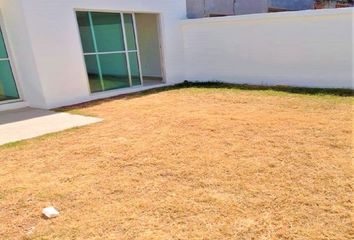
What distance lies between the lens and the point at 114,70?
9062mm

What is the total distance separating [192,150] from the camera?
14.3 ft

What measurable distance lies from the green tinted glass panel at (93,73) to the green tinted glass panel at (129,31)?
1330mm

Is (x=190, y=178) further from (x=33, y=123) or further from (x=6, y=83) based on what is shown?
(x=6, y=83)

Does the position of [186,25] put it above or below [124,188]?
above

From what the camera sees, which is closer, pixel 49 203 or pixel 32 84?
pixel 49 203

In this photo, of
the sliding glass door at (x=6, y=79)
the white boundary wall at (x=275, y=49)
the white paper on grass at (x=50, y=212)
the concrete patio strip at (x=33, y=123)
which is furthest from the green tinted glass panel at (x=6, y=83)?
the white paper on grass at (x=50, y=212)

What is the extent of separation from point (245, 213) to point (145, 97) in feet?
19.9

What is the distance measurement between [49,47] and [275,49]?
6.02 metres

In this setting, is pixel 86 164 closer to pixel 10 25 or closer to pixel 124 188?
pixel 124 188

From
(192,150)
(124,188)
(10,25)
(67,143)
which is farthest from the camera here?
(10,25)

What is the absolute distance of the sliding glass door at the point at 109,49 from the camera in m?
8.38

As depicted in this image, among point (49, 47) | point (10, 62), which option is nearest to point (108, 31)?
point (49, 47)

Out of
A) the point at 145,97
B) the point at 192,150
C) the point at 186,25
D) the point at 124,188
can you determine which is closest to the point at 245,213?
the point at 124,188

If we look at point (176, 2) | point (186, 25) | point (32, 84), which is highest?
point (176, 2)
